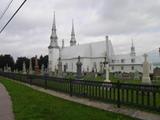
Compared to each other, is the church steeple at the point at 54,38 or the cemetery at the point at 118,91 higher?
the church steeple at the point at 54,38

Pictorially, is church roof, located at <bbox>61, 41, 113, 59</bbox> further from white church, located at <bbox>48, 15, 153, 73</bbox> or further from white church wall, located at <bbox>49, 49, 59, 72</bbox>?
white church wall, located at <bbox>49, 49, 59, 72</bbox>

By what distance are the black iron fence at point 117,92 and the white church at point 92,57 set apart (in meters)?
81.4

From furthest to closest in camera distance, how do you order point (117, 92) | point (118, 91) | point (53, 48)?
point (53, 48)
point (117, 92)
point (118, 91)

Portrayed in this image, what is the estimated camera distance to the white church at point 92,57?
344 ft

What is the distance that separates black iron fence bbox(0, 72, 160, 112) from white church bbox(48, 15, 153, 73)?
8136 centimetres

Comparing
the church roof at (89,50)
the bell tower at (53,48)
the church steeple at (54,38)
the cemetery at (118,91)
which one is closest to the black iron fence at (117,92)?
the cemetery at (118,91)

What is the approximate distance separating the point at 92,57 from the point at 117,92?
353ft

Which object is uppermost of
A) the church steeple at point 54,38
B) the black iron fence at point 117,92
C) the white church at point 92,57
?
the church steeple at point 54,38

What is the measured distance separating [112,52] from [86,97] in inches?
4063

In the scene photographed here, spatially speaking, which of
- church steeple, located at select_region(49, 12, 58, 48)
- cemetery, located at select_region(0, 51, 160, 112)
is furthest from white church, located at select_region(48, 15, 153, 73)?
cemetery, located at select_region(0, 51, 160, 112)

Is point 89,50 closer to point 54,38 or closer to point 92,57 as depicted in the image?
point 92,57

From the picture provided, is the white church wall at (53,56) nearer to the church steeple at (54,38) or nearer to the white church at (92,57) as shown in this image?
the white church at (92,57)

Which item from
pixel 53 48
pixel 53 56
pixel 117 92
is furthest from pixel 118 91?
pixel 53 48

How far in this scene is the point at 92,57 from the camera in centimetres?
11950
